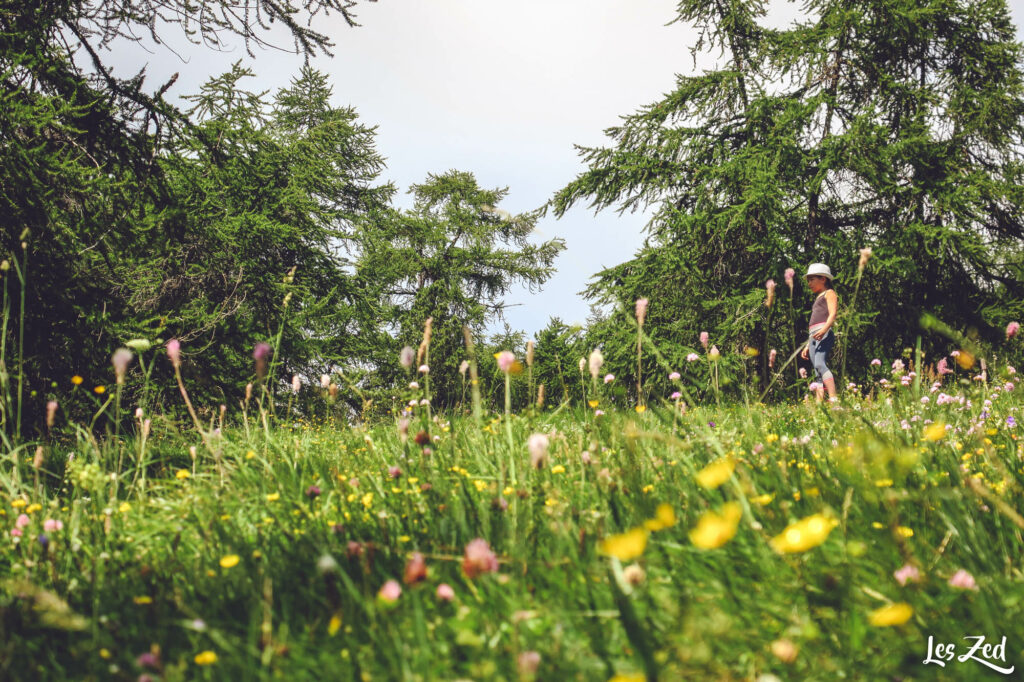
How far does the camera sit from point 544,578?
1354 mm

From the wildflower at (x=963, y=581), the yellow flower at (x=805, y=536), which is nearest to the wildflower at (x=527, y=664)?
the yellow flower at (x=805, y=536)

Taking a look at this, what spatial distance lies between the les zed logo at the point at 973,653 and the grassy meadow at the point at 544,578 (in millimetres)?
15

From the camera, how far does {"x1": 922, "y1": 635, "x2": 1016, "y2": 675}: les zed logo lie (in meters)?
1.06

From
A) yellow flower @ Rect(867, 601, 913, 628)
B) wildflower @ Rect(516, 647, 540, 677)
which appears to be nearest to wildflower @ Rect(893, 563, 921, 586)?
Result: yellow flower @ Rect(867, 601, 913, 628)

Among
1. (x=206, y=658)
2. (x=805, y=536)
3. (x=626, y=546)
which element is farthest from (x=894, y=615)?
(x=206, y=658)

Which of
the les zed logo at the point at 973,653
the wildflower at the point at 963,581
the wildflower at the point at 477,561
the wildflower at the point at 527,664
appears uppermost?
the wildflower at the point at 477,561

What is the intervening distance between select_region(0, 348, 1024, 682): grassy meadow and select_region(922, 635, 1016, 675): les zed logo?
15 mm

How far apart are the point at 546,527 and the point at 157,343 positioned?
5.35 metres

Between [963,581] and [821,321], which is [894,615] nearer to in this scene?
[963,581]

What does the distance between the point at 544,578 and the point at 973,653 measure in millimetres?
861

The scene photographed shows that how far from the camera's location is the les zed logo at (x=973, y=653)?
3.49 feet

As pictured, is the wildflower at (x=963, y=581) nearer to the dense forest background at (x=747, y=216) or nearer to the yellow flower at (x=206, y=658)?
the yellow flower at (x=206, y=658)

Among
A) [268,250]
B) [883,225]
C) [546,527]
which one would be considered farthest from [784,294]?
Answer: [268,250]

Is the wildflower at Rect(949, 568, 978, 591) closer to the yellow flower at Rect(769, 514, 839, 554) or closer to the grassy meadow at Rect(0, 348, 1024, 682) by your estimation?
the grassy meadow at Rect(0, 348, 1024, 682)
